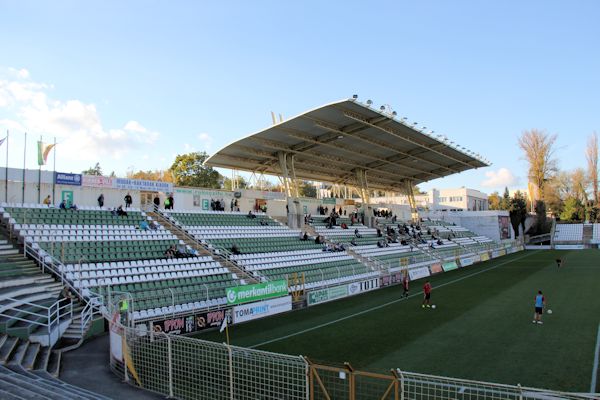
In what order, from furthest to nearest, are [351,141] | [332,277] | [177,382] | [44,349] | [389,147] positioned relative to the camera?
[389,147], [351,141], [332,277], [44,349], [177,382]

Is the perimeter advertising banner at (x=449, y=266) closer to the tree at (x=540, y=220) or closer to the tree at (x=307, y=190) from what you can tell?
the tree at (x=540, y=220)

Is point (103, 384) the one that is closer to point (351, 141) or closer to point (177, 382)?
point (177, 382)

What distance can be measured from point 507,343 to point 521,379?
12.2 feet

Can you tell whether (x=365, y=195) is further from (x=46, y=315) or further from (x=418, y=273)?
(x=46, y=315)

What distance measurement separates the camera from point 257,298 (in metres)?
19.1

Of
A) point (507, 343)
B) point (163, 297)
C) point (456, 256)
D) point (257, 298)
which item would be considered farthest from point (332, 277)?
point (456, 256)

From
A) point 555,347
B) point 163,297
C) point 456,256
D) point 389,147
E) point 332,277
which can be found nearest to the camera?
point 555,347

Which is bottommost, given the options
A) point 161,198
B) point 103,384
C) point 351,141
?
point 103,384

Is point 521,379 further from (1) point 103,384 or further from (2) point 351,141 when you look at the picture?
(2) point 351,141

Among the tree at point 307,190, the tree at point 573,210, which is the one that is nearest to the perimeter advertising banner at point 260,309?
the tree at point 573,210

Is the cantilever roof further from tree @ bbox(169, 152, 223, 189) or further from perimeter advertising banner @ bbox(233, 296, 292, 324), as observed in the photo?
tree @ bbox(169, 152, 223, 189)

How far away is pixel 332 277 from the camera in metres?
26.2

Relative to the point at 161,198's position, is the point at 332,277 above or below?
below

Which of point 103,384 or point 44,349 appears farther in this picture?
point 44,349
